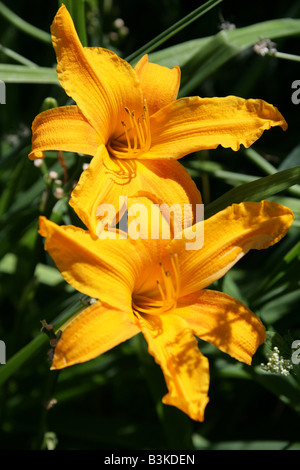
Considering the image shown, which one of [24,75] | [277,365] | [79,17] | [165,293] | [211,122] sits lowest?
[277,365]

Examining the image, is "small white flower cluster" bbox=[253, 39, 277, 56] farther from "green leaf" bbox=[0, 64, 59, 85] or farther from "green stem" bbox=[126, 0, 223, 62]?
"green leaf" bbox=[0, 64, 59, 85]

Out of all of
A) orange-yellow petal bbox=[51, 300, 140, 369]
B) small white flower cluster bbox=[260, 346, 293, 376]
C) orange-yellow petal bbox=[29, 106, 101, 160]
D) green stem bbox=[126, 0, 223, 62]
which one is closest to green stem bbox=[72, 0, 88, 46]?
green stem bbox=[126, 0, 223, 62]

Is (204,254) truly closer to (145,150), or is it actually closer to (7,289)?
(145,150)

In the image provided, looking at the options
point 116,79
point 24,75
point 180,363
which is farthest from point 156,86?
point 180,363

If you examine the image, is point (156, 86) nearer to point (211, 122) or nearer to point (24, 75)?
point (211, 122)

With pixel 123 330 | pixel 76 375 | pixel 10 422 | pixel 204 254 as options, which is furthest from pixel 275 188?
pixel 10 422

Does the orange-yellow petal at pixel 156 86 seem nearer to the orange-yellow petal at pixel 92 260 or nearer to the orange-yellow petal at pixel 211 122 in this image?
the orange-yellow petal at pixel 211 122
